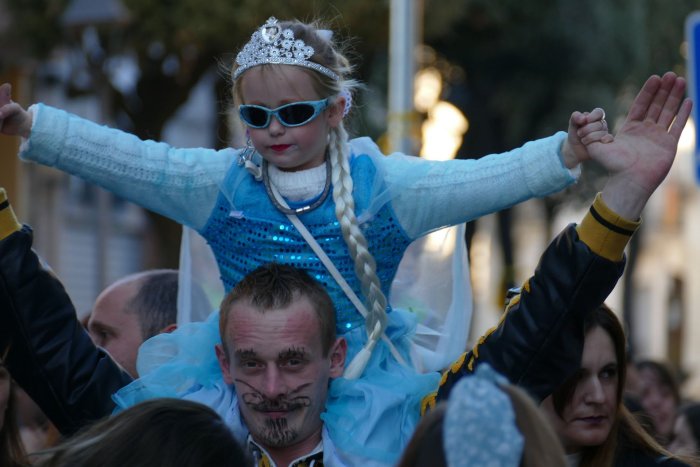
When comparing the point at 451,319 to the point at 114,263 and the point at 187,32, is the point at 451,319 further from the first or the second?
the point at 114,263

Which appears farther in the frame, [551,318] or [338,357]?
[338,357]

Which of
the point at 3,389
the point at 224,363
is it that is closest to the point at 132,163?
the point at 224,363

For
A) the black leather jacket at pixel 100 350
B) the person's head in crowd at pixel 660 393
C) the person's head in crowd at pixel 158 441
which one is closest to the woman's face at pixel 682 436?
the person's head in crowd at pixel 660 393

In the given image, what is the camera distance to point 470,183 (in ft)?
12.8

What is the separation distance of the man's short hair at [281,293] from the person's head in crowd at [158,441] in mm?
768

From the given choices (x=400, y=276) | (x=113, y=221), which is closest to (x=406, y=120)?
(x=400, y=276)

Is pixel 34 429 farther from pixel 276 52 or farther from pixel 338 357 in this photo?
pixel 276 52

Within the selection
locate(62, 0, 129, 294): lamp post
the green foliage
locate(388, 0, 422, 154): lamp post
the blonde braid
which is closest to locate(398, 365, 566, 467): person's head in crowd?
the blonde braid

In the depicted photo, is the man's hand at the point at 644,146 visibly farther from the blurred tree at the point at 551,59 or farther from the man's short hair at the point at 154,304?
the blurred tree at the point at 551,59

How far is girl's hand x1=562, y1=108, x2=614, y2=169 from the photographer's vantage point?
370 cm

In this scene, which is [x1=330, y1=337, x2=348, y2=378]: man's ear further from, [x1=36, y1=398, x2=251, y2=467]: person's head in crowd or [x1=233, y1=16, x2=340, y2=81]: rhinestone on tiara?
[x1=36, y1=398, x2=251, y2=467]: person's head in crowd

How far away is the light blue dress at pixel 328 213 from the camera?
12.6ft

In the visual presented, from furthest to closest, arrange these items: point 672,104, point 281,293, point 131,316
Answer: point 131,316, point 281,293, point 672,104

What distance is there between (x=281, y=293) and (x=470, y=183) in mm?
579
